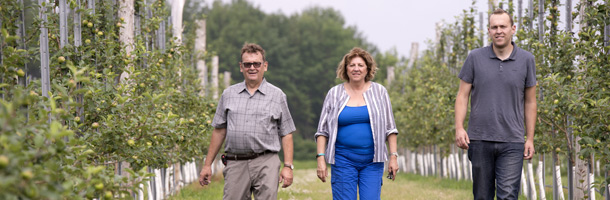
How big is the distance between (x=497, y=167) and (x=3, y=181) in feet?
11.7

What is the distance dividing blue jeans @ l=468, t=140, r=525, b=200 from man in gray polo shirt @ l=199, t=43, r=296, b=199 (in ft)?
4.53

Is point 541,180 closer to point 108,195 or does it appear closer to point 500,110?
point 500,110

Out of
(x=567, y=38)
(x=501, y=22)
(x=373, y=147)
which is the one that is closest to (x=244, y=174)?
(x=373, y=147)

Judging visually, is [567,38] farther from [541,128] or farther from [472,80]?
[472,80]

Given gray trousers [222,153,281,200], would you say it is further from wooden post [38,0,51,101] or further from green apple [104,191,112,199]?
green apple [104,191,112,199]

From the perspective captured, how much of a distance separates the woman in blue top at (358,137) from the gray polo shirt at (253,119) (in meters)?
0.37

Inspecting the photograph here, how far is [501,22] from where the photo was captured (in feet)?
16.7

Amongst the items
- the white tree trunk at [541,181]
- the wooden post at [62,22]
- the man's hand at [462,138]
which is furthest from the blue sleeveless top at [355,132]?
the white tree trunk at [541,181]

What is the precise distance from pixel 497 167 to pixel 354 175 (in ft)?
3.47

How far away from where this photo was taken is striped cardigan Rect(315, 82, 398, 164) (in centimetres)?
561

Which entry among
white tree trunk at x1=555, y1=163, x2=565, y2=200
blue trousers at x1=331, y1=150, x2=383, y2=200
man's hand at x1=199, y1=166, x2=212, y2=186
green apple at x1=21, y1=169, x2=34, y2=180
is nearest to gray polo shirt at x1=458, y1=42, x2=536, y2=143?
blue trousers at x1=331, y1=150, x2=383, y2=200

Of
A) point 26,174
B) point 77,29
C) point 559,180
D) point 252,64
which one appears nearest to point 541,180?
point 559,180

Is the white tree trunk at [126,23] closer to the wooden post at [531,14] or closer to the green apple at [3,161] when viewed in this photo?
the wooden post at [531,14]

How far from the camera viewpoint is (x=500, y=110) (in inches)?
203
